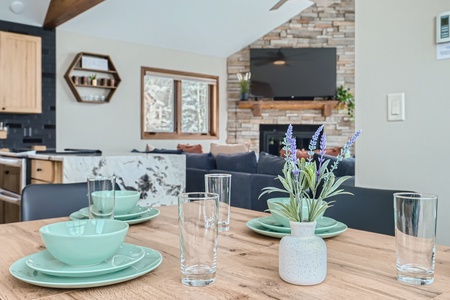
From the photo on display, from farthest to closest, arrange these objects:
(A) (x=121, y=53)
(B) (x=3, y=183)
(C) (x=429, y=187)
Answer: (A) (x=121, y=53) < (B) (x=3, y=183) < (C) (x=429, y=187)

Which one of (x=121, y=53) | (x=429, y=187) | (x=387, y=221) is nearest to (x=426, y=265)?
(x=387, y=221)

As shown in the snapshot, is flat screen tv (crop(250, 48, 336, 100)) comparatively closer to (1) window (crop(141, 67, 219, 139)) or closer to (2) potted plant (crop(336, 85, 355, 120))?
(2) potted plant (crop(336, 85, 355, 120))

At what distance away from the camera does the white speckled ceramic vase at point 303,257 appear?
30.0 inches

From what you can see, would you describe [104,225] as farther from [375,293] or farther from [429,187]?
[429,187]

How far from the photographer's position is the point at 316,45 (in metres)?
7.54

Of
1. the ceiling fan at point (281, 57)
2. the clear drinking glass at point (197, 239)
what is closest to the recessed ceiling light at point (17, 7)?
the ceiling fan at point (281, 57)

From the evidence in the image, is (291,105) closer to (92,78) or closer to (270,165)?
(92,78)

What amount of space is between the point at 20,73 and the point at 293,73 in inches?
175

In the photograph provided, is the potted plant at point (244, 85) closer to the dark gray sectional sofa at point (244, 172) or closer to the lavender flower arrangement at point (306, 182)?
the dark gray sectional sofa at point (244, 172)

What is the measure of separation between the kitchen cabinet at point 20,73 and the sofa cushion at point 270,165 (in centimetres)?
320

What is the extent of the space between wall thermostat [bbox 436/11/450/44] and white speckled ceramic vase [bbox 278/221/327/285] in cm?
119

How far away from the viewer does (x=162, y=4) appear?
5.92 meters

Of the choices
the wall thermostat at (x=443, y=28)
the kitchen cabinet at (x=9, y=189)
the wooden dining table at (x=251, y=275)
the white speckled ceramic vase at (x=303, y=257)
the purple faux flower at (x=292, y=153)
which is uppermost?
the wall thermostat at (x=443, y=28)

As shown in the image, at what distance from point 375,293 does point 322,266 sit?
10 cm
